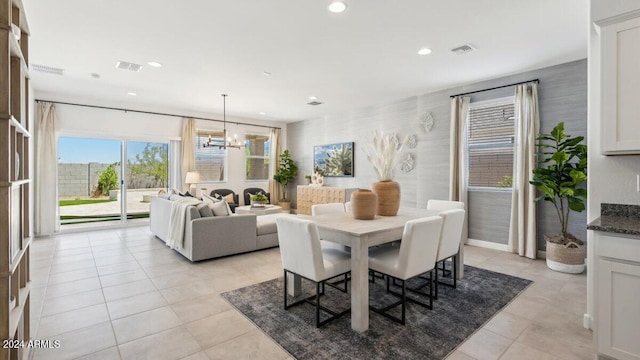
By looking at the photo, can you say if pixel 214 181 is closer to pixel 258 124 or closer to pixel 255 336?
pixel 258 124

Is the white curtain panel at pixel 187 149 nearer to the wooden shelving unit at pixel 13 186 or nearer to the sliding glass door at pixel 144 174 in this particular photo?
the sliding glass door at pixel 144 174

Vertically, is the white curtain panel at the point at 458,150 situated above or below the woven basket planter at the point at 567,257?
above

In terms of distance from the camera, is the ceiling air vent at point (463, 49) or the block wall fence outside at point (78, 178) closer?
the ceiling air vent at point (463, 49)

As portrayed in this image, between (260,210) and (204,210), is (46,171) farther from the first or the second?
(260,210)

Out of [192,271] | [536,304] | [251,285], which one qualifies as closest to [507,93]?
[536,304]

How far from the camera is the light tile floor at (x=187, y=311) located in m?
2.12

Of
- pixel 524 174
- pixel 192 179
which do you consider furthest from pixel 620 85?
pixel 192 179

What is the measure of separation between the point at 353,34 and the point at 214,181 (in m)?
5.76

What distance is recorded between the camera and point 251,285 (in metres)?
3.33

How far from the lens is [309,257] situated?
2.33 meters

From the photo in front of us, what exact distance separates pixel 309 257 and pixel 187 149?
597 centimetres

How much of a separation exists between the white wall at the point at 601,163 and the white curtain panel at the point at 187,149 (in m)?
7.22

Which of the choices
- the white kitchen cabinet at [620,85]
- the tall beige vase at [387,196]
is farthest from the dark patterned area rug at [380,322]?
the white kitchen cabinet at [620,85]

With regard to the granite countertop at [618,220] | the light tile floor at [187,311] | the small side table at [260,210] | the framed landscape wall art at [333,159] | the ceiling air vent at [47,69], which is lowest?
the light tile floor at [187,311]
